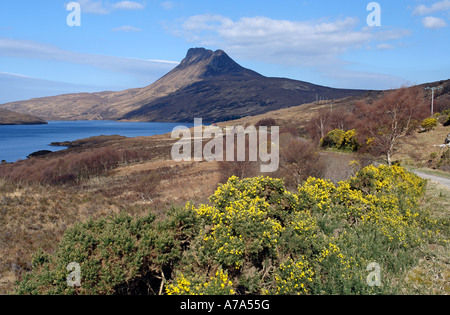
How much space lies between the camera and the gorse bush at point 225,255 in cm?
434

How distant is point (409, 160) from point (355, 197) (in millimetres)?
19332

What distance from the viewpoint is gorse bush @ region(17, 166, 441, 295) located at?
14.3ft

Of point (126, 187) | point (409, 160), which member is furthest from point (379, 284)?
point (126, 187)

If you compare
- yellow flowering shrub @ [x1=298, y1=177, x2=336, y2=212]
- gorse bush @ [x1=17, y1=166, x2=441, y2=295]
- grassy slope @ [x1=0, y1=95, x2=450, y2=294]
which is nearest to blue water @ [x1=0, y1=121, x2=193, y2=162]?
grassy slope @ [x1=0, y1=95, x2=450, y2=294]

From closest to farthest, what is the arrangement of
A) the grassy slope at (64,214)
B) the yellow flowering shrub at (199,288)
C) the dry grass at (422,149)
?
the yellow flowering shrub at (199,288) < the grassy slope at (64,214) < the dry grass at (422,149)

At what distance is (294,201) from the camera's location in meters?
6.74

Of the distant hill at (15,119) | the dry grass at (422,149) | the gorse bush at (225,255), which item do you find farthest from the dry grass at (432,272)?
the distant hill at (15,119)

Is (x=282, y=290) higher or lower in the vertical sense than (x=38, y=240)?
higher

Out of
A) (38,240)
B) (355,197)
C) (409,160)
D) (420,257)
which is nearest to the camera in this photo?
(420,257)

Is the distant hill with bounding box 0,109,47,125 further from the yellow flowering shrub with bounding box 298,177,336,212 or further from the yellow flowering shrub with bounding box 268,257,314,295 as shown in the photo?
the yellow flowering shrub with bounding box 268,257,314,295

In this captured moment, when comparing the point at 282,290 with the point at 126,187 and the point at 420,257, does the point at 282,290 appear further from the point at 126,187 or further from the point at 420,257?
the point at 126,187

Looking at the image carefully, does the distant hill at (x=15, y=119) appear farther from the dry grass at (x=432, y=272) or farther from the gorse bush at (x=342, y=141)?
the dry grass at (x=432, y=272)

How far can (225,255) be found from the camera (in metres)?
4.63

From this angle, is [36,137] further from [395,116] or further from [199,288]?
[199,288]
